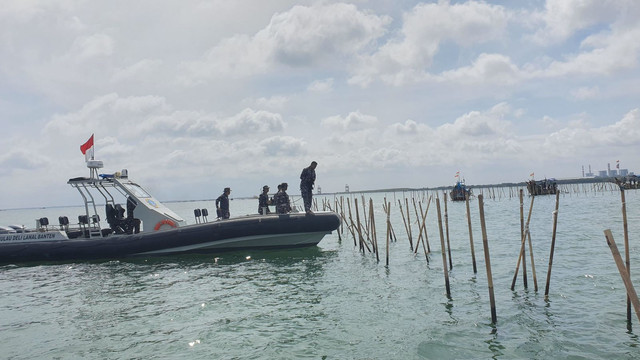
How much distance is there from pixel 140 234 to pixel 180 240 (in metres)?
1.56

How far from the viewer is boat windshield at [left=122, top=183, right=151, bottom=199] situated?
52.0ft

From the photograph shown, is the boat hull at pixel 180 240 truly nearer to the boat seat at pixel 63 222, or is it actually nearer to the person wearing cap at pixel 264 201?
the boat seat at pixel 63 222

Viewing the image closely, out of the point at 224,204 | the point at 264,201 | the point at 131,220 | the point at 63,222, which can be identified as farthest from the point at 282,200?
the point at 63,222

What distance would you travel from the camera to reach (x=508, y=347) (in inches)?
256

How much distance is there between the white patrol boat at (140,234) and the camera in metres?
15.6

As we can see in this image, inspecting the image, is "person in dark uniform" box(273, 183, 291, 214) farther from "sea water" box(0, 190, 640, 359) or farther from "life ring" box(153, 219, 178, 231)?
"life ring" box(153, 219, 178, 231)

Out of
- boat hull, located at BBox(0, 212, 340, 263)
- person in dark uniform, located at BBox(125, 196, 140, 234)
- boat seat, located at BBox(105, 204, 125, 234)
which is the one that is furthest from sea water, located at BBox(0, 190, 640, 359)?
boat seat, located at BBox(105, 204, 125, 234)

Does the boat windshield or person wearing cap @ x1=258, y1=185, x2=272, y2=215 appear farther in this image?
person wearing cap @ x1=258, y1=185, x2=272, y2=215

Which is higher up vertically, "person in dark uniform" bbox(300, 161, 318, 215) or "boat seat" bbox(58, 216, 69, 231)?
"person in dark uniform" bbox(300, 161, 318, 215)

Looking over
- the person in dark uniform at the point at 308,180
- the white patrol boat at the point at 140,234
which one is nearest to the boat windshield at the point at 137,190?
the white patrol boat at the point at 140,234

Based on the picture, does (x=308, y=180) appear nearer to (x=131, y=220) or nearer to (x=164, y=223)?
(x=164, y=223)

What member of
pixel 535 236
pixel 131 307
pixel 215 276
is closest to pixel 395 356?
pixel 131 307

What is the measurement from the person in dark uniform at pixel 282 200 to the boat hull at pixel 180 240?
579 mm

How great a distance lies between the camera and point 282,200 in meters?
16.5
